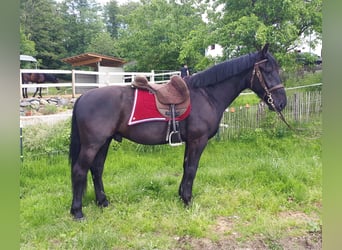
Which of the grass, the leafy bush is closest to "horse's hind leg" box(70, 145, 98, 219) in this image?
the grass

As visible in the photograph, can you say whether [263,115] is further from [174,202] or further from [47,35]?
[47,35]

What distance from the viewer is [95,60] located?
7.58 m

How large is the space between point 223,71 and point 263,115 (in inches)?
119

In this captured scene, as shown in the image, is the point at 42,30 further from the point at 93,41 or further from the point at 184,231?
the point at 184,231

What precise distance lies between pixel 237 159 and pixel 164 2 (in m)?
5.69

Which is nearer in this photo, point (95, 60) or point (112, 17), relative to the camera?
point (95, 60)

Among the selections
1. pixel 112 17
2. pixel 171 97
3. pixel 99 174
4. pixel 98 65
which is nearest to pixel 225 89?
pixel 171 97

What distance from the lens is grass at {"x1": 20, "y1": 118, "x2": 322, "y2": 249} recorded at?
257 centimetres

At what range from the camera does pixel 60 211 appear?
9.96ft

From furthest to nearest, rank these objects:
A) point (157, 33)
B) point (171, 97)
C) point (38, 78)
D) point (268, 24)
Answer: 1. point (38, 78)
2. point (157, 33)
3. point (268, 24)
4. point (171, 97)

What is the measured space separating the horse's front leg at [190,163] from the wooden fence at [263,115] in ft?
8.33

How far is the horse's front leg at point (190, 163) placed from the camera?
3.19 metres

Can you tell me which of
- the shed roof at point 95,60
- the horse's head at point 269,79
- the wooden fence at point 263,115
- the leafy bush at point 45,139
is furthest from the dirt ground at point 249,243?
the shed roof at point 95,60
